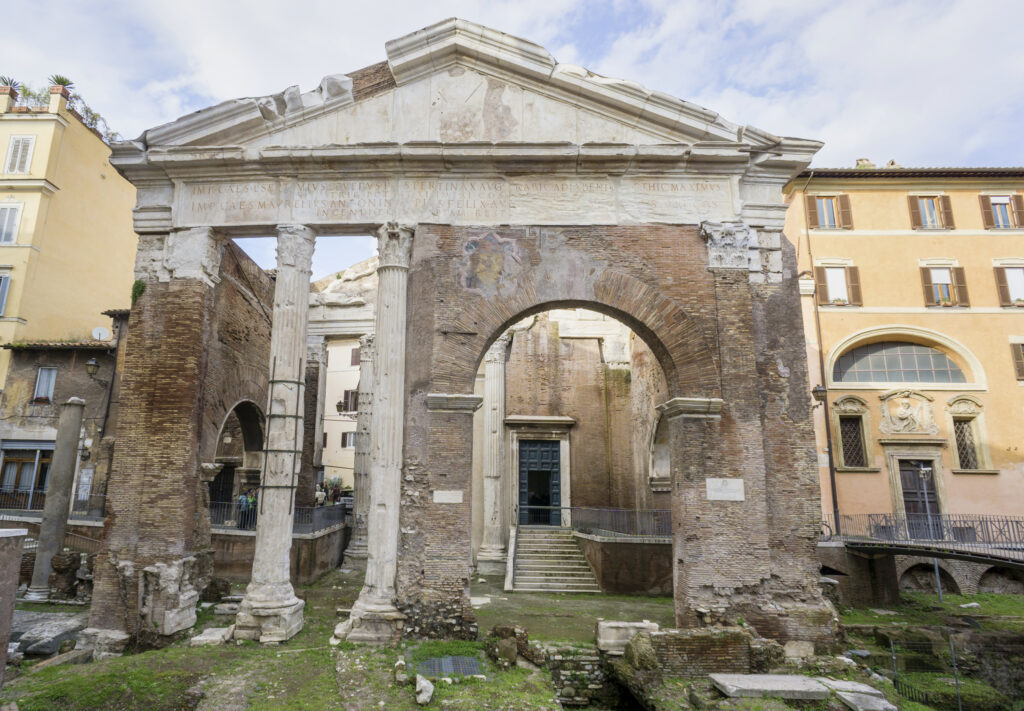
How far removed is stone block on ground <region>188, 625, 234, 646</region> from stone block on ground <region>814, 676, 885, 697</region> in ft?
26.0

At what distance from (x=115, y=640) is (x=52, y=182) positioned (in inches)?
692

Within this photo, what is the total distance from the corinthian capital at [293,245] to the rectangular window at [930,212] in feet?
59.9

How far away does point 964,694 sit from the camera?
975 cm

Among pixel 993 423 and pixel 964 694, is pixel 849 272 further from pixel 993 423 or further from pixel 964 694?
pixel 964 694

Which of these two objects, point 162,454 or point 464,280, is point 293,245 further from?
point 162,454

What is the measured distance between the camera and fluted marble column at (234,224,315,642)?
9.21m

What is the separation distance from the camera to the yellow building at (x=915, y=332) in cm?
1847

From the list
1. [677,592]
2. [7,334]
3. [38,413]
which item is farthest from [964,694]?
[7,334]

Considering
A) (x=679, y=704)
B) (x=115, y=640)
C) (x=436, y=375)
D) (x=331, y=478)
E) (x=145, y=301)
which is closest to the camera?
(x=679, y=704)

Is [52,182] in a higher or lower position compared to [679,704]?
higher

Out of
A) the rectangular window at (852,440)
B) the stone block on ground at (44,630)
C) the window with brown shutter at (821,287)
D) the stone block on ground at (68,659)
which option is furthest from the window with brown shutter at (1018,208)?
the stone block on ground at (44,630)

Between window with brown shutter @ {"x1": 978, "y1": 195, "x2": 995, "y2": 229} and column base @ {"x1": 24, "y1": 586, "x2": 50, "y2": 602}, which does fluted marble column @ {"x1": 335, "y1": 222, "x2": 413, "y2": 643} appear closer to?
column base @ {"x1": 24, "y1": 586, "x2": 50, "y2": 602}

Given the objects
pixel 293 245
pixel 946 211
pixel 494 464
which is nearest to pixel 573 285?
pixel 293 245

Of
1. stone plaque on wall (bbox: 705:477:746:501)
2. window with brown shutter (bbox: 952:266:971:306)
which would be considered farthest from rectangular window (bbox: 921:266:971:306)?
stone plaque on wall (bbox: 705:477:746:501)
